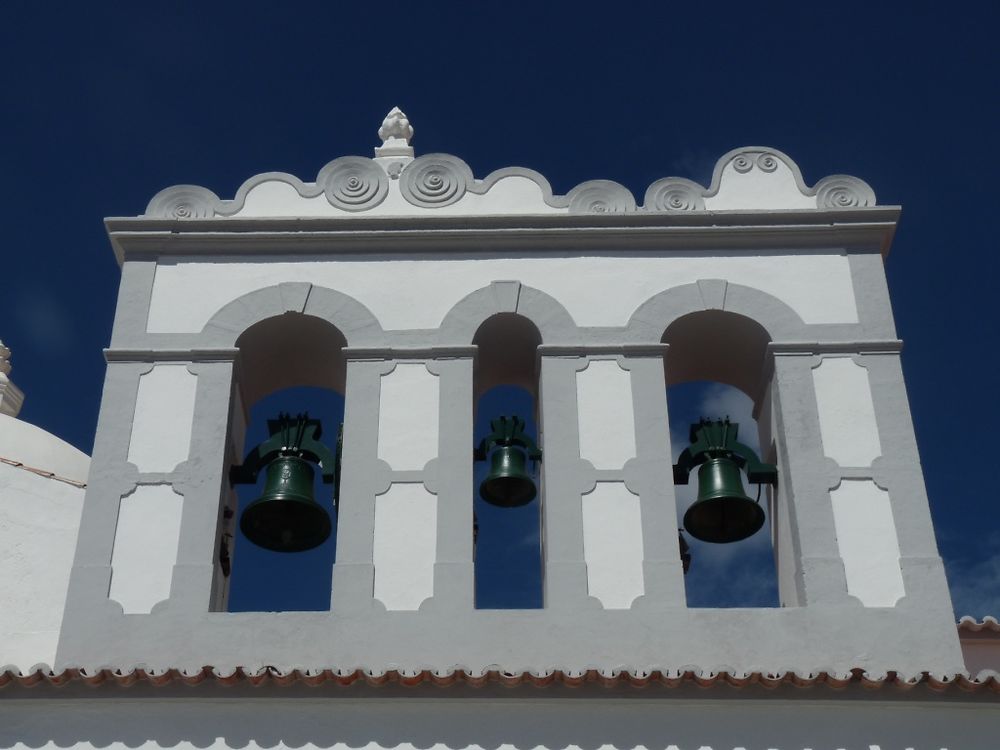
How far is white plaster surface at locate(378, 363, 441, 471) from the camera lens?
12.9 m

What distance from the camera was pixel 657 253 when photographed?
14.0 m

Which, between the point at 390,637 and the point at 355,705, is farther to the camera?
the point at 390,637

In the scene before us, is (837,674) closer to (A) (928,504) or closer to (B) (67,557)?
(A) (928,504)

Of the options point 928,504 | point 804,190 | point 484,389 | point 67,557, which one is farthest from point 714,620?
point 67,557

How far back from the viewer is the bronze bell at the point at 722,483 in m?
13.1

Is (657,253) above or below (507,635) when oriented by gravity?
above

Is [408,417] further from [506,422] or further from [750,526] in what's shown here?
[750,526]

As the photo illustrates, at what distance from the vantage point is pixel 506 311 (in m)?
13.6

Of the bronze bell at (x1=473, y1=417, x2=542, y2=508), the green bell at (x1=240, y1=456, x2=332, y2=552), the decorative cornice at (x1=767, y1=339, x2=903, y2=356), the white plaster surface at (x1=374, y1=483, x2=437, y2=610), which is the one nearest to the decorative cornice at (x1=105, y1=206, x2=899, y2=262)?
the decorative cornice at (x1=767, y1=339, x2=903, y2=356)

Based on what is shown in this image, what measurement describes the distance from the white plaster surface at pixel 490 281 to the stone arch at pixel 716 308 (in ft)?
0.22

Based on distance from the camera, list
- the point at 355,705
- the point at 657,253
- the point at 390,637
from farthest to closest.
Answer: the point at 657,253 → the point at 390,637 → the point at 355,705

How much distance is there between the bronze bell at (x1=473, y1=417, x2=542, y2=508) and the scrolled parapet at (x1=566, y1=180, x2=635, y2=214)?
189cm

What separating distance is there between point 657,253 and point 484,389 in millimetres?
1642

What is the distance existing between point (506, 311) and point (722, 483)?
2004mm
